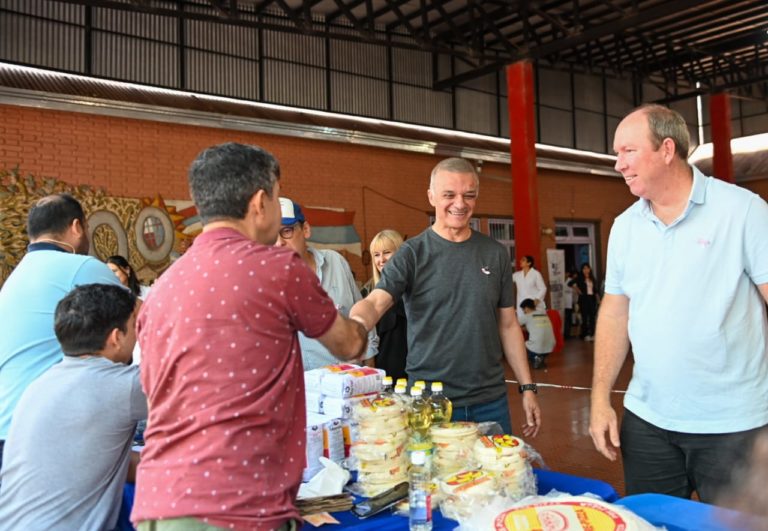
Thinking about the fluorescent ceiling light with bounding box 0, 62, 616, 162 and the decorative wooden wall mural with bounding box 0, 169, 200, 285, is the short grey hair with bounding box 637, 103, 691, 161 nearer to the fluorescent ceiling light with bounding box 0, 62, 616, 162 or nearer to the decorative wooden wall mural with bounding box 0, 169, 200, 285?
the decorative wooden wall mural with bounding box 0, 169, 200, 285

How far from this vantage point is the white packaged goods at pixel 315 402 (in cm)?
220

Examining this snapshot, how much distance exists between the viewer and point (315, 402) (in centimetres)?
221

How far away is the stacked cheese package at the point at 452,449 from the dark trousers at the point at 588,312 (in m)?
12.0

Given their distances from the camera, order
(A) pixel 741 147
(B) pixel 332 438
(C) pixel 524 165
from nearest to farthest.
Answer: (B) pixel 332 438 → (C) pixel 524 165 → (A) pixel 741 147

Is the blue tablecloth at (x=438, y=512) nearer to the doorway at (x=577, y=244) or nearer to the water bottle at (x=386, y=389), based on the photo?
the water bottle at (x=386, y=389)

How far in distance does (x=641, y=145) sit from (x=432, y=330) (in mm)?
1035

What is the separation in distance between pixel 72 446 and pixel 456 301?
1426 millimetres

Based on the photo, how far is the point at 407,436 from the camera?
197cm

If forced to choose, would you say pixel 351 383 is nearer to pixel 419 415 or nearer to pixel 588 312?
pixel 419 415

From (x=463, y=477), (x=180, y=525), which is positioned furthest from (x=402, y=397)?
(x=180, y=525)

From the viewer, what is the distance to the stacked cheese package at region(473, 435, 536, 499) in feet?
5.70

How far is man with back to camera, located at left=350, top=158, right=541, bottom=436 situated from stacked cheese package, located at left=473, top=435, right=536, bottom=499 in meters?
0.63

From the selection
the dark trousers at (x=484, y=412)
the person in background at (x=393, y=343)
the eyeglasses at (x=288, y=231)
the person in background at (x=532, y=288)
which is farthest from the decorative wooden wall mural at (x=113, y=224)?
the dark trousers at (x=484, y=412)

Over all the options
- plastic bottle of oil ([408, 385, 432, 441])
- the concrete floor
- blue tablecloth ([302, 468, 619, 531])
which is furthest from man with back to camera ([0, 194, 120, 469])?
the concrete floor
